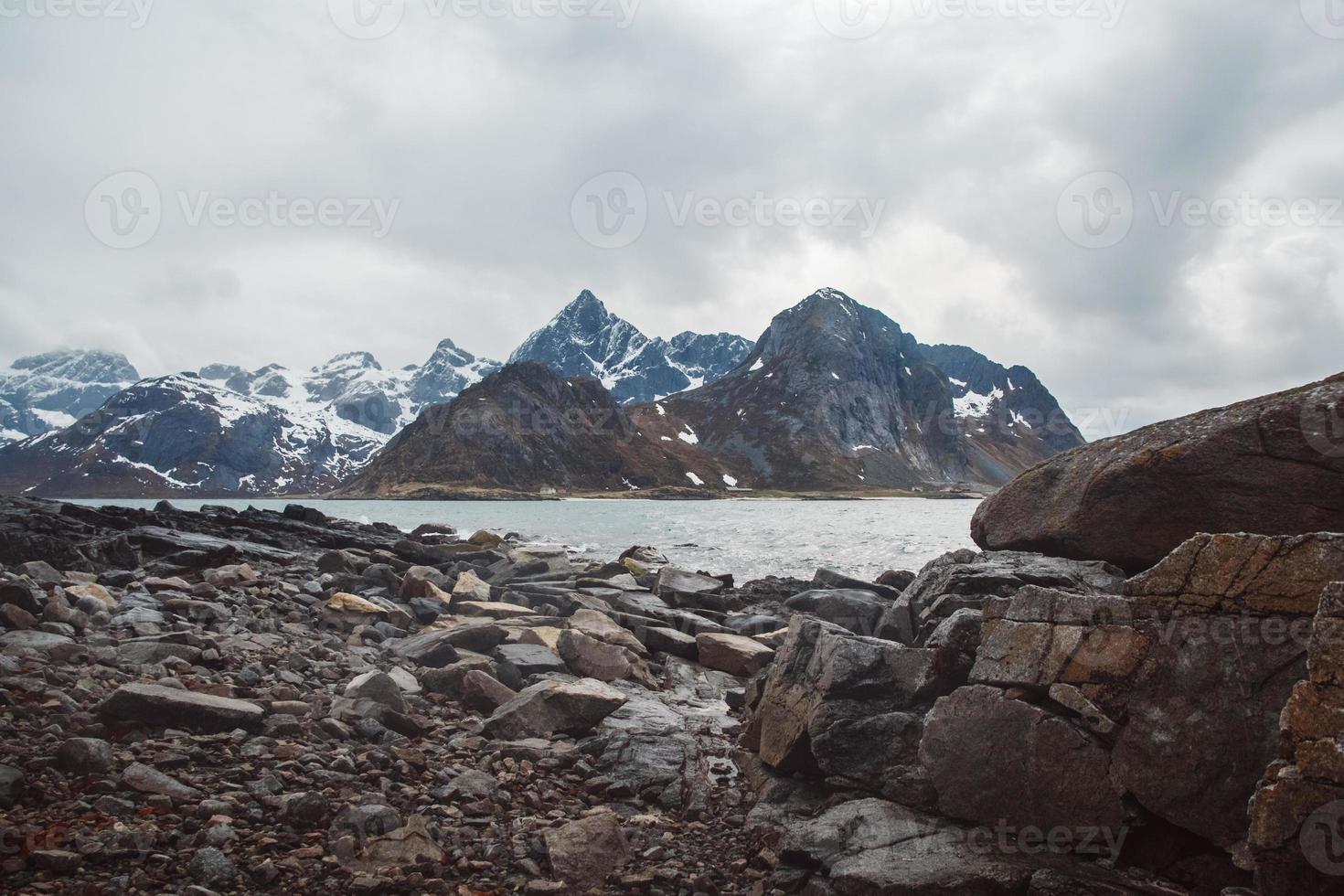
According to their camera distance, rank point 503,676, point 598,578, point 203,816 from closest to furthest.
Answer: point 203,816
point 503,676
point 598,578

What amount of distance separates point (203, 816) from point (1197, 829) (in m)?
9.11

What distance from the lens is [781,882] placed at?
7.50m

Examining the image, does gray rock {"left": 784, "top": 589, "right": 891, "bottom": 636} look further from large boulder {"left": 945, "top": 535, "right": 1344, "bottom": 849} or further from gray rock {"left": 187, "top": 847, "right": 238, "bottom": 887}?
gray rock {"left": 187, "top": 847, "right": 238, "bottom": 887}

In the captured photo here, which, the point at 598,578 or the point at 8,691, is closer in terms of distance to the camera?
the point at 8,691

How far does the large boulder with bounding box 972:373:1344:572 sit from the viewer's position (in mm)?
9164

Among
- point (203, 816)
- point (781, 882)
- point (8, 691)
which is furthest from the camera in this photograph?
point (8, 691)

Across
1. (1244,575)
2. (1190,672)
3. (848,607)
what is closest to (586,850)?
(1190,672)

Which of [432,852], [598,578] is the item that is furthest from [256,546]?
[432,852]

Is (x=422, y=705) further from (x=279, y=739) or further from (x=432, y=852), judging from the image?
(x=432, y=852)

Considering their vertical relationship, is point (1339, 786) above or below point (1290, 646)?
below

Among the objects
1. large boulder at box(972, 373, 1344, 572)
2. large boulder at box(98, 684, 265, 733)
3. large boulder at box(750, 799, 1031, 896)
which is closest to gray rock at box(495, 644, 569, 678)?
large boulder at box(98, 684, 265, 733)

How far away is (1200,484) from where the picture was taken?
9.96 meters

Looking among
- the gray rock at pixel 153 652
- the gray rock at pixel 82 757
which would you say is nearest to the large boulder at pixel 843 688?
the gray rock at pixel 82 757

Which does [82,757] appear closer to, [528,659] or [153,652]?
[153,652]
